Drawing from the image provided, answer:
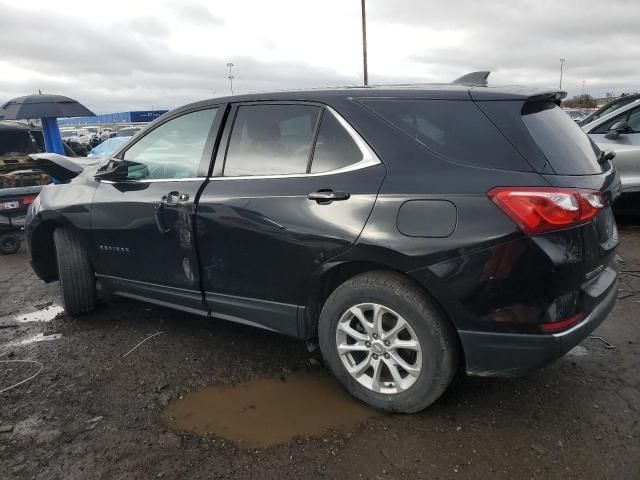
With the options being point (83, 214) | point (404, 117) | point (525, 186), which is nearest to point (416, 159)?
point (404, 117)

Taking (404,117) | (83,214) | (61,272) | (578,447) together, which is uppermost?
(404,117)

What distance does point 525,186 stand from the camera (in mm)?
2379

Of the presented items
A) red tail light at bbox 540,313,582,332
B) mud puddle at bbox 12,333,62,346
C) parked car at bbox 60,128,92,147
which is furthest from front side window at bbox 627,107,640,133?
parked car at bbox 60,128,92,147

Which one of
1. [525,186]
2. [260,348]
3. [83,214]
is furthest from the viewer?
[83,214]

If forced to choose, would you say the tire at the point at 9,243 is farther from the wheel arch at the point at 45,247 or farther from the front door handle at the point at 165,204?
the front door handle at the point at 165,204

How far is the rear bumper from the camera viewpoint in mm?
2432

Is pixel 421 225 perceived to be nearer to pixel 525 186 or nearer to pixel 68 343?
pixel 525 186

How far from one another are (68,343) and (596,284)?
3.50 m

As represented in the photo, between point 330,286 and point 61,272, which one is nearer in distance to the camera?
point 330,286

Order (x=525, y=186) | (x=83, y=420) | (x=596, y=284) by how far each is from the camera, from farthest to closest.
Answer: (x=83, y=420), (x=596, y=284), (x=525, y=186)

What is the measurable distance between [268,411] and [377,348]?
704 millimetres

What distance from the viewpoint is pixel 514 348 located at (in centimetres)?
246

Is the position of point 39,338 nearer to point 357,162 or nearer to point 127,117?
point 357,162

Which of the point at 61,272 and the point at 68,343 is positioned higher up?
the point at 61,272
